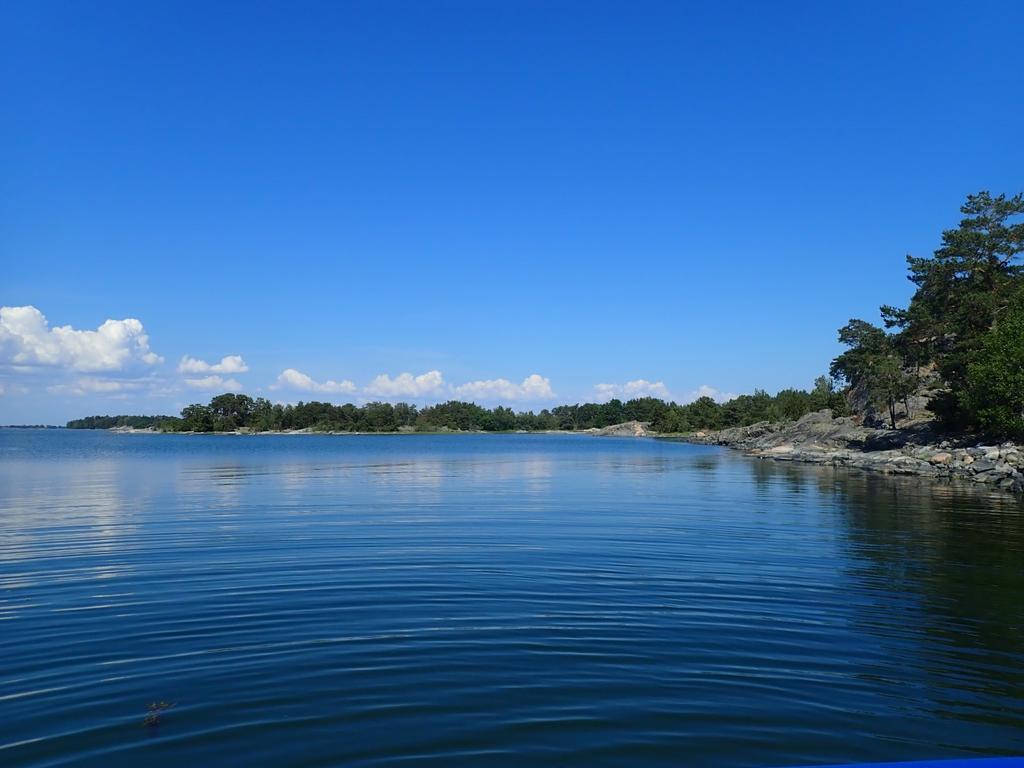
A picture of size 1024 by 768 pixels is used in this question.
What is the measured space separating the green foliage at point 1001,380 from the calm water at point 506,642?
29.0 meters

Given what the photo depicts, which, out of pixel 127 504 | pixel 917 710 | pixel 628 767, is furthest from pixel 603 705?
pixel 127 504

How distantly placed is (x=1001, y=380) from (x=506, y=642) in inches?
1938

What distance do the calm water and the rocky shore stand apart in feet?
80.6

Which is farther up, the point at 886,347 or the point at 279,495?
the point at 886,347

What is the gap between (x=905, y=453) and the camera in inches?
2244

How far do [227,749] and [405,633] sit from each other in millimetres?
4092

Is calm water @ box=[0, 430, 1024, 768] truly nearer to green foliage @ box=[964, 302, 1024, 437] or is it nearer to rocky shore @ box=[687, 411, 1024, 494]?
rocky shore @ box=[687, 411, 1024, 494]

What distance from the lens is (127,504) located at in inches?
1147

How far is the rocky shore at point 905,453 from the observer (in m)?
44.0

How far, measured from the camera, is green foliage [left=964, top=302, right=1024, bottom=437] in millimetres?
46562

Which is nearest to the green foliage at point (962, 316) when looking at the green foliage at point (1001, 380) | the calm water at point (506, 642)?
the green foliage at point (1001, 380)

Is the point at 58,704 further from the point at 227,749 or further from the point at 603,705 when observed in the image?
the point at 603,705

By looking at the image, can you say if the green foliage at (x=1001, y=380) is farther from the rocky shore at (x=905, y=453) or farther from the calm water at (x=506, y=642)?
the calm water at (x=506, y=642)

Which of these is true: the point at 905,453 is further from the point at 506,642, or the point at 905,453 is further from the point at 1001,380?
the point at 506,642
